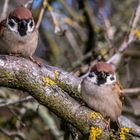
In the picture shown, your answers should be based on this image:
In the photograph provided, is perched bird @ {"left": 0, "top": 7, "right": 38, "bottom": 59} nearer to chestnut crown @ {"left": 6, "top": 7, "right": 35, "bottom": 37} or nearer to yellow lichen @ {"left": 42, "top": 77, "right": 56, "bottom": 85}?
chestnut crown @ {"left": 6, "top": 7, "right": 35, "bottom": 37}

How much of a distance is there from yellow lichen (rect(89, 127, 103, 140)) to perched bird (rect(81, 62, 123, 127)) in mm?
590

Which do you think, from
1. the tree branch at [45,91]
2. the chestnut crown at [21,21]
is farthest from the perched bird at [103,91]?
the chestnut crown at [21,21]

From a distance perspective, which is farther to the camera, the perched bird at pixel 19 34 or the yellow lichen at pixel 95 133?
the perched bird at pixel 19 34

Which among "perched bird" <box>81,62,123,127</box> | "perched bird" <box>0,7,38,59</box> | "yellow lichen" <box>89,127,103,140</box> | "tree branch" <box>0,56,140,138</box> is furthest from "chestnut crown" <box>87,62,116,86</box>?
"yellow lichen" <box>89,127,103,140</box>

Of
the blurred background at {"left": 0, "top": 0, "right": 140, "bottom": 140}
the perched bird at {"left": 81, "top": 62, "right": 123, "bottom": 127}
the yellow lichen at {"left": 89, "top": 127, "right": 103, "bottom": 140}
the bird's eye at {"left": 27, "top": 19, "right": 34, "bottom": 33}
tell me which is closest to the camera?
the yellow lichen at {"left": 89, "top": 127, "right": 103, "bottom": 140}

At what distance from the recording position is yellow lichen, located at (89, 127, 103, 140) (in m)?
3.09

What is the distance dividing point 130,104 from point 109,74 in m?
1.93

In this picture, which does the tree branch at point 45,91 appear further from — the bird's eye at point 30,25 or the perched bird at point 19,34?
the bird's eye at point 30,25

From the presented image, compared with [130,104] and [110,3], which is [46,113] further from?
[110,3]

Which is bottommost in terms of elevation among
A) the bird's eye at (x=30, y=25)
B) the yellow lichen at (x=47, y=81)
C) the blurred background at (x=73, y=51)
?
the blurred background at (x=73, y=51)

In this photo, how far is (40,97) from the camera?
318cm

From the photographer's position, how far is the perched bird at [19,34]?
3836 mm

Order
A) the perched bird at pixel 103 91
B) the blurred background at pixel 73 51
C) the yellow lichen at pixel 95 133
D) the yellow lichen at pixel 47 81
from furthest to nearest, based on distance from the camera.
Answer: the blurred background at pixel 73 51 → the perched bird at pixel 103 91 → the yellow lichen at pixel 47 81 → the yellow lichen at pixel 95 133

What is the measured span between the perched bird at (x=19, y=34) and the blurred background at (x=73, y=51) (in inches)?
37.7
